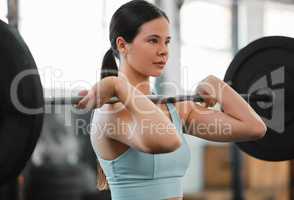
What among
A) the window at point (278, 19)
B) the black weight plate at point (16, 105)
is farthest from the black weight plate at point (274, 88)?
the window at point (278, 19)

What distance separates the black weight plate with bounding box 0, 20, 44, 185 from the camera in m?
1.20

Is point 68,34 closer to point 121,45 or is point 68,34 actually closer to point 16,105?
point 121,45

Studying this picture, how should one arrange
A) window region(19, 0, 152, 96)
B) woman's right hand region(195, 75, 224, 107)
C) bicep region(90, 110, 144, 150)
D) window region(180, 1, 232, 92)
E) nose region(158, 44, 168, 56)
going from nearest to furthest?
bicep region(90, 110, 144, 150), nose region(158, 44, 168, 56), woman's right hand region(195, 75, 224, 107), window region(19, 0, 152, 96), window region(180, 1, 232, 92)

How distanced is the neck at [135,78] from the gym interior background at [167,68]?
152cm

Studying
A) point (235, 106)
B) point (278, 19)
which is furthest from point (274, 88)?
point (278, 19)

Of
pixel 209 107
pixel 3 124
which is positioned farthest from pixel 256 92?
pixel 3 124

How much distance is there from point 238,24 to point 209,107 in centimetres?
352

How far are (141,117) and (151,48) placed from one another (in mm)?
250

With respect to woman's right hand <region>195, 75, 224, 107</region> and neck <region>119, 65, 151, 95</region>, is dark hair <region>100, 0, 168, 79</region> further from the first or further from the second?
woman's right hand <region>195, 75, 224, 107</region>

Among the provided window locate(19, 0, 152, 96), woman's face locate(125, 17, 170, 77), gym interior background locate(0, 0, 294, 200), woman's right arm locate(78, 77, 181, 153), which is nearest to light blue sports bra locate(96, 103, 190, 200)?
woman's right arm locate(78, 77, 181, 153)

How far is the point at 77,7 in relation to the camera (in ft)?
13.0

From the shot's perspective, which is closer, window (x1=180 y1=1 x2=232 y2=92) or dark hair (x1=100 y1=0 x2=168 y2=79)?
dark hair (x1=100 y1=0 x2=168 y2=79)

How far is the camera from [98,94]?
126 cm

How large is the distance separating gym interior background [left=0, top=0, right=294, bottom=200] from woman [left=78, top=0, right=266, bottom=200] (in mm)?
1498
